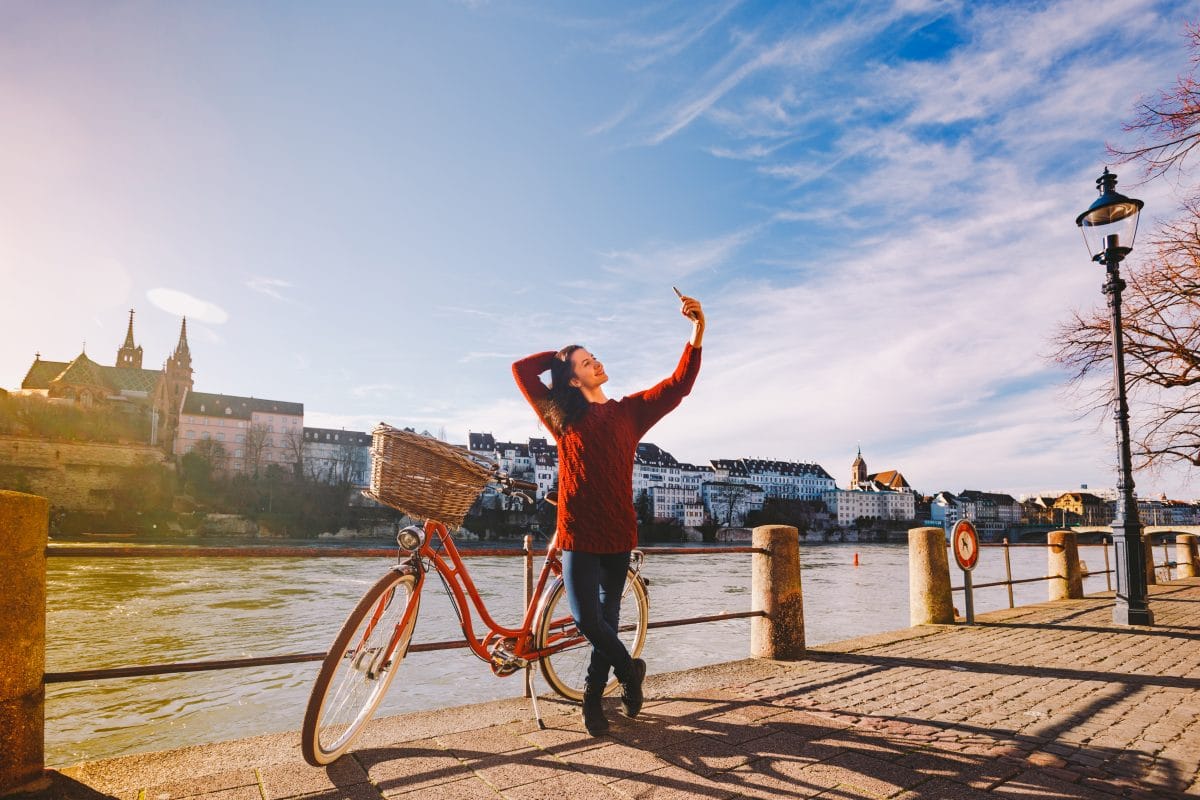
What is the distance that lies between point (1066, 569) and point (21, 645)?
1226cm

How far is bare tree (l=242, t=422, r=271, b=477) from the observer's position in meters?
96.4

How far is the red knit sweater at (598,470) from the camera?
3354 millimetres

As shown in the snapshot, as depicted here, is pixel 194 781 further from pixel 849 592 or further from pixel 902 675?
pixel 849 592

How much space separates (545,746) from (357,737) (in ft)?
2.86

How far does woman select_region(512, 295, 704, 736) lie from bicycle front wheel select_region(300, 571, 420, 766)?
2.62ft

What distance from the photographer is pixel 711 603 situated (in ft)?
78.3

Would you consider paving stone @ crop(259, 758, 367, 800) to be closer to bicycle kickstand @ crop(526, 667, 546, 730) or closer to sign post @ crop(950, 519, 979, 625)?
bicycle kickstand @ crop(526, 667, 546, 730)

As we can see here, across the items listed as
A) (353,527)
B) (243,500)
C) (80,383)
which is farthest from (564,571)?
(80,383)

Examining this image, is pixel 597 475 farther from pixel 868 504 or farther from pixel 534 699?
pixel 868 504

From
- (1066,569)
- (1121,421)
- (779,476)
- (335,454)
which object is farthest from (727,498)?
(1121,421)

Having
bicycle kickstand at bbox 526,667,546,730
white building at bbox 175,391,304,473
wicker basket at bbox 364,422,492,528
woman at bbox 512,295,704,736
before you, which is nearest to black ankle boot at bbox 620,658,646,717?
woman at bbox 512,295,704,736

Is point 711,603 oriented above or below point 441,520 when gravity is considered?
below

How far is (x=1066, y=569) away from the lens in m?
10.5

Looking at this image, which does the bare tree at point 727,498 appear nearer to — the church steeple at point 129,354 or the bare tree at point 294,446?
the bare tree at point 294,446
